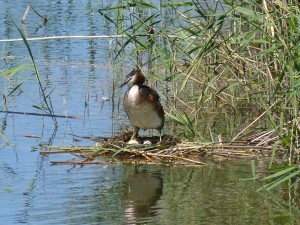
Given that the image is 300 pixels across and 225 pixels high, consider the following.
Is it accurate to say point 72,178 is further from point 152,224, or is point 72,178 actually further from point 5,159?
point 152,224

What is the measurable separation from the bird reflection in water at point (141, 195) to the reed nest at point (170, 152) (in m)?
0.25

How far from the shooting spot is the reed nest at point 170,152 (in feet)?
25.6

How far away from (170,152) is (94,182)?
0.99 m

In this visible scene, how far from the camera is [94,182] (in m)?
7.16

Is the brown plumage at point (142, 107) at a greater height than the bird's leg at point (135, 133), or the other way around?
the brown plumage at point (142, 107)

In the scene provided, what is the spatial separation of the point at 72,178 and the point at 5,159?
0.94 metres

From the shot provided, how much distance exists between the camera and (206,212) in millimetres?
6242

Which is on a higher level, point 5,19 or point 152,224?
point 5,19

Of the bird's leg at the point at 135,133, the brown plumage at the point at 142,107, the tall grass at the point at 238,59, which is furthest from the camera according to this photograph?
the brown plumage at the point at 142,107

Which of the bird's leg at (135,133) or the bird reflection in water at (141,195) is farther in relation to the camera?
the bird's leg at (135,133)

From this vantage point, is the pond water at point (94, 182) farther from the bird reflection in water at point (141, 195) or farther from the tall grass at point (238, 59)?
the tall grass at point (238, 59)

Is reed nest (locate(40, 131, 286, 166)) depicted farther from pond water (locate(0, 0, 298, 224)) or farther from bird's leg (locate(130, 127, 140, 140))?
bird's leg (locate(130, 127, 140, 140))

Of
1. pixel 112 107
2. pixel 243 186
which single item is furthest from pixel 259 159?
pixel 112 107

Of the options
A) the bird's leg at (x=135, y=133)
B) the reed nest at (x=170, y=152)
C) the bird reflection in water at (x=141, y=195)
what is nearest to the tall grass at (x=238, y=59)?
the reed nest at (x=170, y=152)
